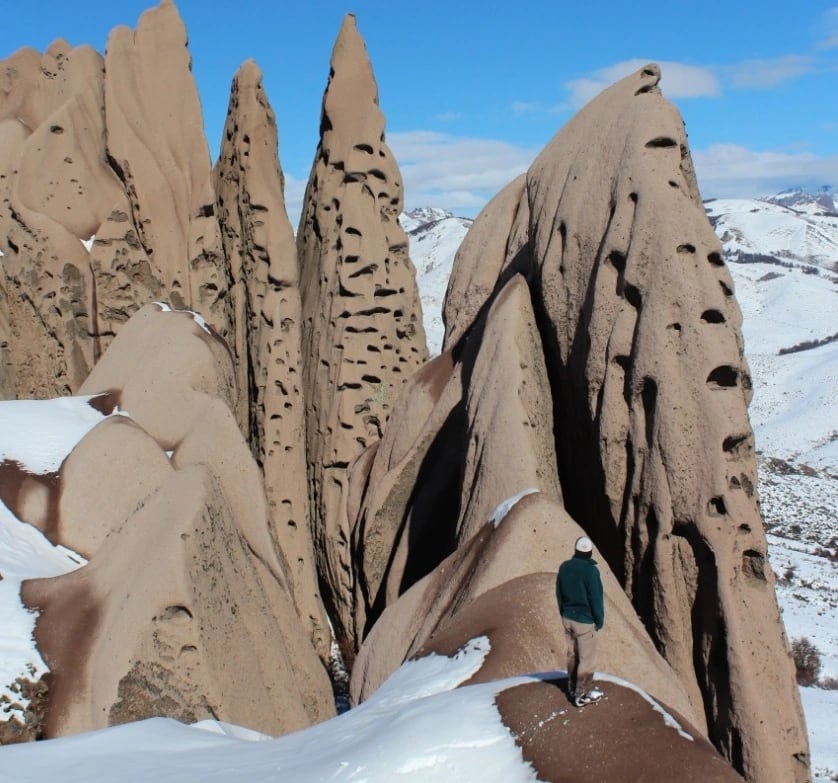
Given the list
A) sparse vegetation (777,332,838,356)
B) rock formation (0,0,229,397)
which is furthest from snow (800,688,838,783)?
sparse vegetation (777,332,838,356)

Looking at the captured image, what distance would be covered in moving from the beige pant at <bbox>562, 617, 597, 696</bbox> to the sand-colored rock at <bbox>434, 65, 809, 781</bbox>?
123 inches

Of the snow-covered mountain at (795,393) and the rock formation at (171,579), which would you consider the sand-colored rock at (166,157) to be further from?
the snow-covered mountain at (795,393)

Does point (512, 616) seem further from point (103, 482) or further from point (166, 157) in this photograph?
point (166, 157)

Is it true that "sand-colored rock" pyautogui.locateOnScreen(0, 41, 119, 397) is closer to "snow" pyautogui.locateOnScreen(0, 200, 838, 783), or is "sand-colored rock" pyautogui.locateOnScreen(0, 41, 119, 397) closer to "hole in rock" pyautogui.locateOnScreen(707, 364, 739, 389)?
"snow" pyautogui.locateOnScreen(0, 200, 838, 783)

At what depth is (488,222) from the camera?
42.8ft

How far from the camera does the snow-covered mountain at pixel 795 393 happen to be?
869 inches

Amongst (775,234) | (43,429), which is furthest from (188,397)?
(775,234)

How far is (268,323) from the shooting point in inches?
588

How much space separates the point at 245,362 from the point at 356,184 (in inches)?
143

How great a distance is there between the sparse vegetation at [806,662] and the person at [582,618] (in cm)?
1527

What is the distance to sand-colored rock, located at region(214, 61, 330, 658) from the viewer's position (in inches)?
579

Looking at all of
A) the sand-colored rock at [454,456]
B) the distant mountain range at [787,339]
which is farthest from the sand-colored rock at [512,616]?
the distant mountain range at [787,339]

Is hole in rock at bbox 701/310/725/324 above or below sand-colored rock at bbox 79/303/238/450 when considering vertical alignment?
above

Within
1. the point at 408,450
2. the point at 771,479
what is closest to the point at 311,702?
the point at 408,450
